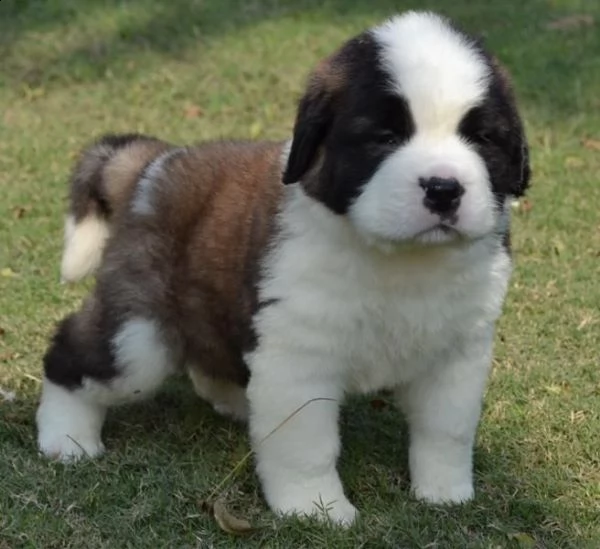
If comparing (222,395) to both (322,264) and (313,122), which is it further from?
(313,122)

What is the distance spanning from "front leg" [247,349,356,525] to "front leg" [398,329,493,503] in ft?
1.00

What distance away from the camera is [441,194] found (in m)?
3.38

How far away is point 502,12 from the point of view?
10961 mm

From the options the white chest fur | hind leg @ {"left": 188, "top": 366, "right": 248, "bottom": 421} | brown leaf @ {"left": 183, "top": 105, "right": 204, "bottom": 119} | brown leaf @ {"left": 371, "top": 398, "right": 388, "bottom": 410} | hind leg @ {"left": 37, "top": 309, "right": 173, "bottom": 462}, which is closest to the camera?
the white chest fur

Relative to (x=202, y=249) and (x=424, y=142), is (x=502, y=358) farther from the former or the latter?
(x=424, y=142)

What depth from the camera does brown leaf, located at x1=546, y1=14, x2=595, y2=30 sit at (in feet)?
34.7

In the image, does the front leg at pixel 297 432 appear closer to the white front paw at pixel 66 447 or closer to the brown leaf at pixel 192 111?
the white front paw at pixel 66 447

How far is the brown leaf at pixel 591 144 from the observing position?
8.27 m

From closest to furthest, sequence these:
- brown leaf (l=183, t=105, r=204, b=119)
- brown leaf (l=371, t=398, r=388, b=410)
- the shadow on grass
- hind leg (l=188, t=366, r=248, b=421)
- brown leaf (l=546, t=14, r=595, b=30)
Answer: hind leg (l=188, t=366, r=248, b=421) → brown leaf (l=371, t=398, r=388, b=410) → brown leaf (l=183, t=105, r=204, b=119) → the shadow on grass → brown leaf (l=546, t=14, r=595, b=30)

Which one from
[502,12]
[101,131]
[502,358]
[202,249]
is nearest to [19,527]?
[202,249]

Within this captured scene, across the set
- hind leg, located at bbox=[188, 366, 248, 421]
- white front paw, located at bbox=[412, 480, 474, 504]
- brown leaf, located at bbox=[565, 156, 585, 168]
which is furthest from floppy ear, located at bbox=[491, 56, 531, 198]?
brown leaf, located at bbox=[565, 156, 585, 168]

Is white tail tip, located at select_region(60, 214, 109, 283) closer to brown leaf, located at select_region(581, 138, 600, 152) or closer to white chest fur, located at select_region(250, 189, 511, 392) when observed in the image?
white chest fur, located at select_region(250, 189, 511, 392)

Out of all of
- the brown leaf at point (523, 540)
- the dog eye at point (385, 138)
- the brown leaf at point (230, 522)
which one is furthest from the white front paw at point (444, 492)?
the dog eye at point (385, 138)

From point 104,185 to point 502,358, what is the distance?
187 cm
